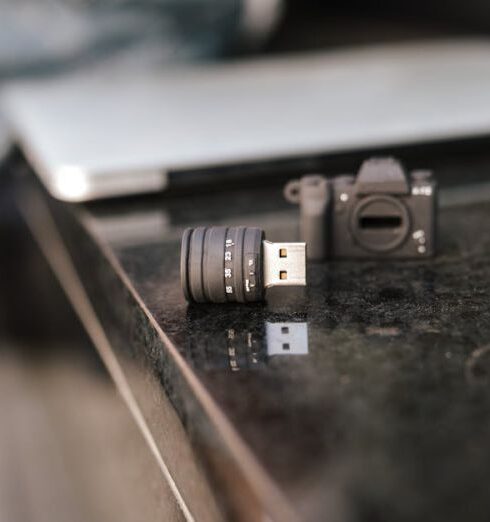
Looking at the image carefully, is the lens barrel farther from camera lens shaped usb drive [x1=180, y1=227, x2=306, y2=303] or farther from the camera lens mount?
the camera lens mount

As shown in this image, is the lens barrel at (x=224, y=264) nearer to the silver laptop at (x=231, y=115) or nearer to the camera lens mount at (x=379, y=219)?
the camera lens mount at (x=379, y=219)

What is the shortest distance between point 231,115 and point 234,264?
1.55ft

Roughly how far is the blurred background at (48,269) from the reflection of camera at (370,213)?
0.21 meters

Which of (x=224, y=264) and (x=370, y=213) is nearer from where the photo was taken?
(x=224, y=264)

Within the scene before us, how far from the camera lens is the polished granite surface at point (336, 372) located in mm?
394

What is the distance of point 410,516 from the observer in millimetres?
371

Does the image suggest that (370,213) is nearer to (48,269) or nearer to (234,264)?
(234,264)

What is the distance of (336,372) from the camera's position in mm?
508

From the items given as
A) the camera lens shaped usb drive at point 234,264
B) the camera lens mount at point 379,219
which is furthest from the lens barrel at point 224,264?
the camera lens mount at point 379,219

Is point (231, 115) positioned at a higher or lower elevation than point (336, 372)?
higher

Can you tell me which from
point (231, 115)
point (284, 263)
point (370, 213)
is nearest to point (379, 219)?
point (370, 213)

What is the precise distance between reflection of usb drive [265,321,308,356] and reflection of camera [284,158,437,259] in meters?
0.11

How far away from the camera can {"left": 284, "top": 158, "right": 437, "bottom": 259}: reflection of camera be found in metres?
0.68

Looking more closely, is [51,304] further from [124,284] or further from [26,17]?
[26,17]
